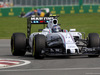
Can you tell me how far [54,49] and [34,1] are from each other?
58111 millimetres

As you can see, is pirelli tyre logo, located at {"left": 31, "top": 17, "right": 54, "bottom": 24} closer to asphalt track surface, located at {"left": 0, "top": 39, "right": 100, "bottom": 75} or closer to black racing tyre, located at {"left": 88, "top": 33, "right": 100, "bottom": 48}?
black racing tyre, located at {"left": 88, "top": 33, "right": 100, "bottom": 48}

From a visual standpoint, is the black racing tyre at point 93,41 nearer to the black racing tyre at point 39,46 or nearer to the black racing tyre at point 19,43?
the black racing tyre at point 39,46

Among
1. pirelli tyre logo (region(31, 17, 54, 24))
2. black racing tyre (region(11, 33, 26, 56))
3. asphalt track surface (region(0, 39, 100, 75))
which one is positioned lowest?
asphalt track surface (region(0, 39, 100, 75))

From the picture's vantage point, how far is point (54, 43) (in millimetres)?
→ 14852

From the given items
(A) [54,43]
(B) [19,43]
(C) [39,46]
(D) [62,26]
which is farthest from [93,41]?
(D) [62,26]

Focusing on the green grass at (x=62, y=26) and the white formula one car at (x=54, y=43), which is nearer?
the white formula one car at (x=54, y=43)

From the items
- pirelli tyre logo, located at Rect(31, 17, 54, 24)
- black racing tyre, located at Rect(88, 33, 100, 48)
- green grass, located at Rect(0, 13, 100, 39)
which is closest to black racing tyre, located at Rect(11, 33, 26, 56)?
pirelli tyre logo, located at Rect(31, 17, 54, 24)

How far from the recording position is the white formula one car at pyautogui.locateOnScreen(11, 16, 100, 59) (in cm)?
1411

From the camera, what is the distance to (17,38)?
15.8 m

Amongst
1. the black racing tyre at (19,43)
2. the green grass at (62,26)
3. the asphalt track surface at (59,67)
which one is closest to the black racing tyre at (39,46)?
the asphalt track surface at (59,67)

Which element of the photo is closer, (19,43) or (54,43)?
(54,43)

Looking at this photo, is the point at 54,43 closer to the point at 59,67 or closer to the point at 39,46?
the point at 39,46

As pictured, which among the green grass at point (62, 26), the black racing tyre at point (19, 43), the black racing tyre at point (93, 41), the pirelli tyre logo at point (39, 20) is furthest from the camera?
the green grass at point (62, 26)

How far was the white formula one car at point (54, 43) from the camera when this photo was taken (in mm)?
14106
